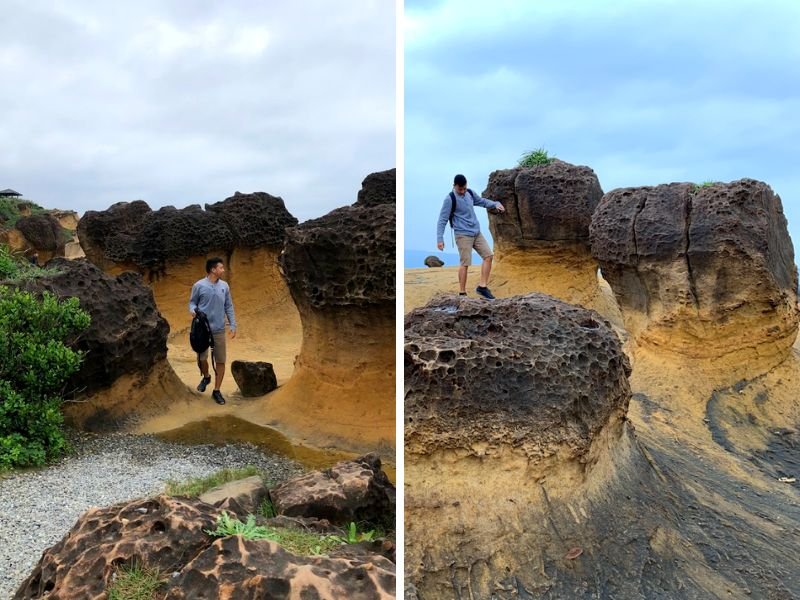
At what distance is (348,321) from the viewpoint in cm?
493

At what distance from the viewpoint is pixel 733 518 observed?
3.01 metres

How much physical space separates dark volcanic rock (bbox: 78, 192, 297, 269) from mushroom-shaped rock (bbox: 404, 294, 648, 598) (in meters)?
6.30

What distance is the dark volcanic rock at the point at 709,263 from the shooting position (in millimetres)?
5138

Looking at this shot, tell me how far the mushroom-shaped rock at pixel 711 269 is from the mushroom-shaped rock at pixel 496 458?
118 inches

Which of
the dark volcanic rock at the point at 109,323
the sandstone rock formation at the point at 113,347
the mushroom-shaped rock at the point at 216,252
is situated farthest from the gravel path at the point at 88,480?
the mushroom-shaped rock at the point at 216,252

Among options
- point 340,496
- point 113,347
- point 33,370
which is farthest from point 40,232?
point 340,496

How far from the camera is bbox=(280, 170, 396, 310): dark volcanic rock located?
4.72m

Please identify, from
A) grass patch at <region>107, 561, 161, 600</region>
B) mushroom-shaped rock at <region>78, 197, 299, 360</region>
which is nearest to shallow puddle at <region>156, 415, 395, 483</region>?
grass patch at <region>107, 561, 161, 600</region>

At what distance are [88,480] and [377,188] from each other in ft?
16.4

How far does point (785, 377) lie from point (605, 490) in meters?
3.59

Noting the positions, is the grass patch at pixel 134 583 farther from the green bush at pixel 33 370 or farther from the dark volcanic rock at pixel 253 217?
the dark volcanic rock at pixel 253 217

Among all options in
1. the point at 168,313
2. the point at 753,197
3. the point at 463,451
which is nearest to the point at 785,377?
the point at 753,197

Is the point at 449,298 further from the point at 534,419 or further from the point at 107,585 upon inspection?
the point at 107,585

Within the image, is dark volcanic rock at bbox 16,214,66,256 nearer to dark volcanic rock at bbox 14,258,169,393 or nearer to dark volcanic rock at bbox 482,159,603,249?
dark volcanic rock at bbox 482,159,603,249
